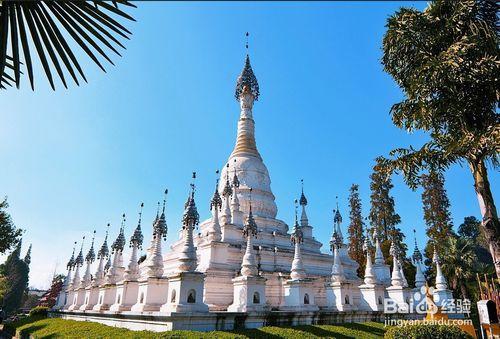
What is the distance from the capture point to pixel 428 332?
1227 cm

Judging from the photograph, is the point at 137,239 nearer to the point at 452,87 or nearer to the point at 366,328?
the point at 366,328

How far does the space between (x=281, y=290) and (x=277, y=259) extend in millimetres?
4240

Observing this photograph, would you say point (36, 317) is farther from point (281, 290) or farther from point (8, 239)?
point (281, 290)

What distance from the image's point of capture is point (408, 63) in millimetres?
15578

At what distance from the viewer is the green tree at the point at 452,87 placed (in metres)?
12.6

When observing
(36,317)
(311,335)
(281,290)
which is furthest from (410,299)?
(36,317)

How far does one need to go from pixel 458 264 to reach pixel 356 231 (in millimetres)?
16877

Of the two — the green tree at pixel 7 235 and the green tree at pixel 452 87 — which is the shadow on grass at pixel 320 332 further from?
the green tree at pixel 7 235

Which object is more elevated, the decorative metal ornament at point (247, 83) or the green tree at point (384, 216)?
the decorative metal ornament at point (247, 83)

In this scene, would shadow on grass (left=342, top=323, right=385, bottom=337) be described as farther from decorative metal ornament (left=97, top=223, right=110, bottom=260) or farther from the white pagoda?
decorative metal ornament (left=97, top=223, right=110, bottom=260)

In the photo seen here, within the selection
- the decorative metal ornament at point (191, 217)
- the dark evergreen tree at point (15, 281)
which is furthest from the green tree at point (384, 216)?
the dark evergreen tree at point (15, 281)

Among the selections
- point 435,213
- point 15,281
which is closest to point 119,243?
point 435,213

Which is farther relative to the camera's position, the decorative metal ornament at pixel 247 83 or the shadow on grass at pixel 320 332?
the decorative metal ornament at pixel 247 83

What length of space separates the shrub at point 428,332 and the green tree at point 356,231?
31628 mm
